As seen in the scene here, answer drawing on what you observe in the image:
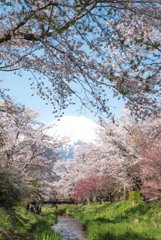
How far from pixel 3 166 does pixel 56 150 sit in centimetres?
894

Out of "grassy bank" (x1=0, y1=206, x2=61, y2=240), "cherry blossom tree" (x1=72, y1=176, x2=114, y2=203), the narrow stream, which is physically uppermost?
"cherry blossom tree" (x1=72, y1=176, x2=114, y2=203)

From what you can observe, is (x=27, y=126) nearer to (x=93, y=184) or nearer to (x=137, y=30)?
(x=137, y=30)

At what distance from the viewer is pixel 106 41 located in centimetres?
699

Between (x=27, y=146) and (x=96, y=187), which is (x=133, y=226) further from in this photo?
(x=96, y=187)

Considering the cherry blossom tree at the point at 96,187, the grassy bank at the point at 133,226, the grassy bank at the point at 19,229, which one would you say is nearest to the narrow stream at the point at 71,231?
the grassy bank at the point at 133,226

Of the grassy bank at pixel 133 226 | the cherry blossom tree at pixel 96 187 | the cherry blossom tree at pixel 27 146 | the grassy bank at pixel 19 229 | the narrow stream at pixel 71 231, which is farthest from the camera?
the cherry blossom tree at pixel 96 187

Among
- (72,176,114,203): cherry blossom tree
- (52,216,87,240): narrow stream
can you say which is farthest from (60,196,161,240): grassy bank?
(72,176,114,203): cherry blossom tree

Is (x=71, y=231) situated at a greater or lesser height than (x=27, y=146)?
lesser

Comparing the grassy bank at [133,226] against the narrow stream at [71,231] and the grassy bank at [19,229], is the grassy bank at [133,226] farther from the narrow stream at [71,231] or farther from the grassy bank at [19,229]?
the grassy bank at [19,229]

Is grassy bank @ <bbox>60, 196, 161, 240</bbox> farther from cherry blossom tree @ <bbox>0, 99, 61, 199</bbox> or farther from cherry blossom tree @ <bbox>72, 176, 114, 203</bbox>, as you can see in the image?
cherry blossom tree @ <bbox>72, 176, 114, 203</bbox>

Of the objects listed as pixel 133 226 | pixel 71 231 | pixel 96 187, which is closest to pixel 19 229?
pixel 133 226

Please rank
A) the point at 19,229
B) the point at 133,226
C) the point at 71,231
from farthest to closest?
1. the point at 71,231
2. the point at 133,226
3. the point at 19,229

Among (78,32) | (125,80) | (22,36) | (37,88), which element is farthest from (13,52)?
(125,80)

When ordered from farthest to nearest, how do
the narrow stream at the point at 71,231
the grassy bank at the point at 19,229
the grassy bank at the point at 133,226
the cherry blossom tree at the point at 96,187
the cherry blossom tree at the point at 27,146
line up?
the cherry blossom tree at the point at 96,187
the cherry blossom tree at the point at 27,146
the narrow stream at the point at 71,231
the grassy bank at the point at 133,226
the grassy bank at the point at 19,229
